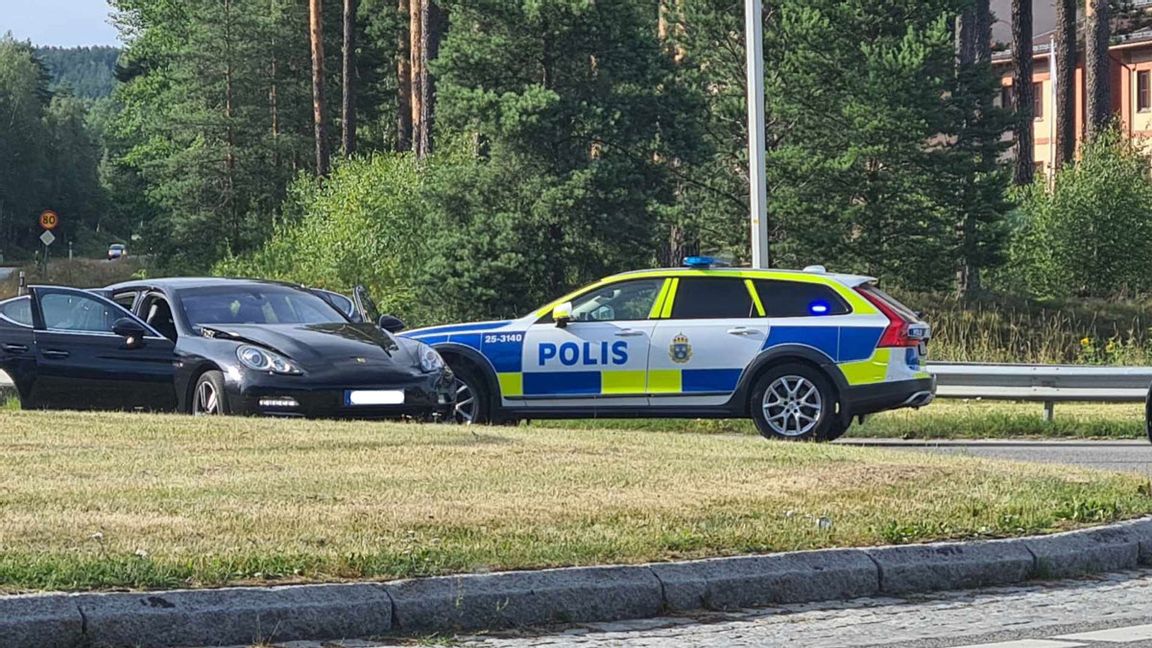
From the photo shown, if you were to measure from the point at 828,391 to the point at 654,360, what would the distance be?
153 cm

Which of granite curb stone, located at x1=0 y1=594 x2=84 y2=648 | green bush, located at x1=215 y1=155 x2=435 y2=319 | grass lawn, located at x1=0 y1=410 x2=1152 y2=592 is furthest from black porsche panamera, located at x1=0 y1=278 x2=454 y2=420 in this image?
green bush, located at x1=215 y1=155 x2=435 y2=319

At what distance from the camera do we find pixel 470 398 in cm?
1767

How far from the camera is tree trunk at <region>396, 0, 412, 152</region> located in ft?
218

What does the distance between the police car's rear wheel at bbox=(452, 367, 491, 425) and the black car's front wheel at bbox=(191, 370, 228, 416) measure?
2170 millimetres

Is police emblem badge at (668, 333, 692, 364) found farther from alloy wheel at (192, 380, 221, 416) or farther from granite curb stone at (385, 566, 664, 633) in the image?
granite curb stone at (385, 566, 664, 633)

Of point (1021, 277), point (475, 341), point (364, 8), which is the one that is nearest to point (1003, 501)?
point (475, 341)

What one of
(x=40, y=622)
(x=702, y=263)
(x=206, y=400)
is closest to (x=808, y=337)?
(x=702, y=263)

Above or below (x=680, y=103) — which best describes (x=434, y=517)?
below

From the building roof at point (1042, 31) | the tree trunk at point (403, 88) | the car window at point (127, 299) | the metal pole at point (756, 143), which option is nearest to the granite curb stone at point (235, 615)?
the car window at point (127, 299)

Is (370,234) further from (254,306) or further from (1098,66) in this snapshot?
(254,306)

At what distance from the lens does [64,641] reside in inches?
280

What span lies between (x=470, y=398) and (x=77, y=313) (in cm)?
365

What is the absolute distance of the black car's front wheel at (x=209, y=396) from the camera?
16422 mm

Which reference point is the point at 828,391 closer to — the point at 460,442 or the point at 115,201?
the point at 460,442
